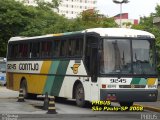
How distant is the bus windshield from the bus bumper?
0.70 m

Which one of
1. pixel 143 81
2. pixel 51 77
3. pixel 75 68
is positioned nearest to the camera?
pixel 143 81

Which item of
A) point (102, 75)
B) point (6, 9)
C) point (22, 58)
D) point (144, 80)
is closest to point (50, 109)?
point (102, 75)

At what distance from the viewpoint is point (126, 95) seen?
1912 centimetres

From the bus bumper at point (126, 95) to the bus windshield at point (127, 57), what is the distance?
27.6 inches

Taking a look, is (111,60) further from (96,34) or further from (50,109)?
(50,109)

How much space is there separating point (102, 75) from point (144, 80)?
1666 mm

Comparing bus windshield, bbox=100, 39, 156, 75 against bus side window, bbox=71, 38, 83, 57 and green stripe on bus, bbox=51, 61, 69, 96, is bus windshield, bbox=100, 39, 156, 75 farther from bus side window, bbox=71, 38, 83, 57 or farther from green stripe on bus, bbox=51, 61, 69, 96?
green stripe on bus, bbox=51, 61, 69, 96

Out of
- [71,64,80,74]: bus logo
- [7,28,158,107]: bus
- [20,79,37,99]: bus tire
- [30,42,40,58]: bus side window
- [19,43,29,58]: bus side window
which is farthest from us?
[20,79,37,99]: bus tire

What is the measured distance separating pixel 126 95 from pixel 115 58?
1414 mm

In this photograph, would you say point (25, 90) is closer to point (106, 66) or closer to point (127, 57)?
point (106, 66)

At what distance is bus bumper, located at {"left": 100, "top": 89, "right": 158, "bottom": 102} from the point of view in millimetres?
18969

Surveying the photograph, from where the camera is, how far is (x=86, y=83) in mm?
20250

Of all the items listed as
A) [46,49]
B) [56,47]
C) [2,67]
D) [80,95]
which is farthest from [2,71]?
[80,95]

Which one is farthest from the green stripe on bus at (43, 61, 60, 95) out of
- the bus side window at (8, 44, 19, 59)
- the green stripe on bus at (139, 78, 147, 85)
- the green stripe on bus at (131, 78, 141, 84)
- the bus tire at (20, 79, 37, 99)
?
the green stripe on bus at (139, 78, 147, 85)
